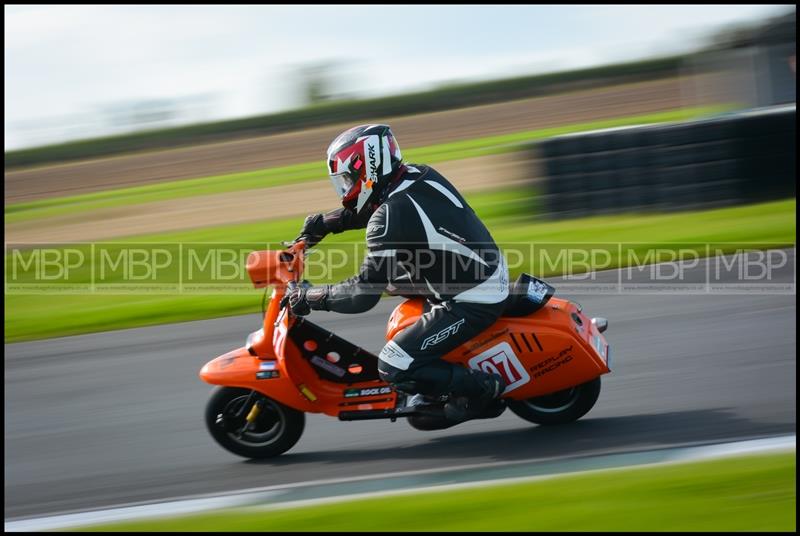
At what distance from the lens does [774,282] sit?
8.35m

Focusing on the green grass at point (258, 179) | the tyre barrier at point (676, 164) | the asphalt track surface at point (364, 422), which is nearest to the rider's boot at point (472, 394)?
the asphalt track surface at point (364, 422)

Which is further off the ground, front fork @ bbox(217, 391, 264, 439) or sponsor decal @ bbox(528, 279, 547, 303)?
sponsor decal @ bbox(528, 279, 547, 303)

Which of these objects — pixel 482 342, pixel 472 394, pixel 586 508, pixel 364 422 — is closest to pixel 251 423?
pixel 364 422

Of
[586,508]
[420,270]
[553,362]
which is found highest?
[420,270]

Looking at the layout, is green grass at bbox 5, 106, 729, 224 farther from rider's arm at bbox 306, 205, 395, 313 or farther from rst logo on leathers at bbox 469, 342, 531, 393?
rider's arm at bbox 306, 205, 395, 313

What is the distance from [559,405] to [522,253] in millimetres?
5270

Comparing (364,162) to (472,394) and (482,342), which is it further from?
(472,394)

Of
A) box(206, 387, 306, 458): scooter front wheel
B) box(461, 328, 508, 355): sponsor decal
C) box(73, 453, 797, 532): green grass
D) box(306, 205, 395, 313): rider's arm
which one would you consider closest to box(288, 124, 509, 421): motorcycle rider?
box(306, 205, 395, 313): rider's arm

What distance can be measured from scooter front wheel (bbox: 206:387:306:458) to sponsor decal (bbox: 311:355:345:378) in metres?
0.31

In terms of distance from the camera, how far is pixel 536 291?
5402 mm

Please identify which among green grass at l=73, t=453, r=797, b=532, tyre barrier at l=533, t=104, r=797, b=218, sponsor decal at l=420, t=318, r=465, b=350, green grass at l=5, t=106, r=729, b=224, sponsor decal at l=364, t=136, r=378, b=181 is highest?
green grass at l=5, t=106, r=729, b=224

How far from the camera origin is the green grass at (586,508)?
3832 millimetres

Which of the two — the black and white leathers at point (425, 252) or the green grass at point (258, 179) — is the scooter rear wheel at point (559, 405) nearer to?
the black and white leathers at point (425, 252)

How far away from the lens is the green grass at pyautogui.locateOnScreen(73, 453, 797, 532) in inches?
151
